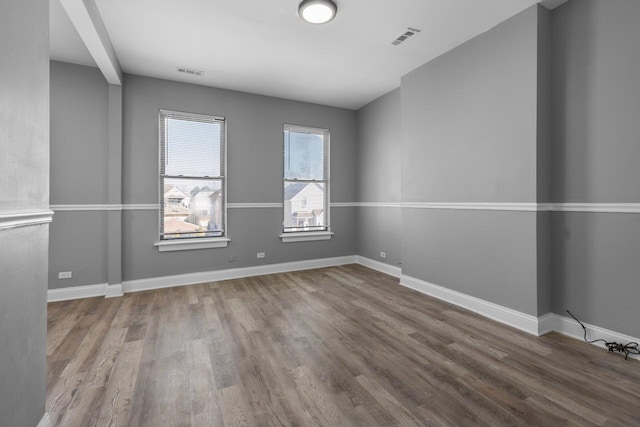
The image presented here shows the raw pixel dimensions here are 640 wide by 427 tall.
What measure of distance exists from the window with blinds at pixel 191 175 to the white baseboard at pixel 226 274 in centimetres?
55

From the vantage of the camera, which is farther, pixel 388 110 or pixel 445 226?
pixel 388 110

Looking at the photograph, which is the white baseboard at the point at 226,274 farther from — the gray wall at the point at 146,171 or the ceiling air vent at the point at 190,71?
the ceiling air vent at the point at 190,71

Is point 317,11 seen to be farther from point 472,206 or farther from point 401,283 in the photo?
point 401,283

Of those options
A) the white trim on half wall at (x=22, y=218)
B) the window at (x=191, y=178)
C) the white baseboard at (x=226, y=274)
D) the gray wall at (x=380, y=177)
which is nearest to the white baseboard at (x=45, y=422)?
the white trim on half wall at (x=22, y=218)

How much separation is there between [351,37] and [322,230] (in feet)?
9.89

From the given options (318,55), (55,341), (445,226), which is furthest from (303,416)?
(318,55)

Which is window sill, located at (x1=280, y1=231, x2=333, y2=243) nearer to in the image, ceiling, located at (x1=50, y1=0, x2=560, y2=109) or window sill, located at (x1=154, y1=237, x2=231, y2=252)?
window sill, located at (x1=154, y1=237, x2=231, y2=252)

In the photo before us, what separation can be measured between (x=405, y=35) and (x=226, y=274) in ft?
12.3

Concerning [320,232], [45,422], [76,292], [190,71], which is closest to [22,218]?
[45,422]

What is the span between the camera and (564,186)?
8.22 feet

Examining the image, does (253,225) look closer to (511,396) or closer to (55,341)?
(55,341)

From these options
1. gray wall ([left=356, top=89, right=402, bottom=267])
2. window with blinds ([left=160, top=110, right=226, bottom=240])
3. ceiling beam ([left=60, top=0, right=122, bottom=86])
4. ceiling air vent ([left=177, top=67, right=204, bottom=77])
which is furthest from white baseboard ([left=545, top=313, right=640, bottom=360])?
ceiling air vent ([left=177, top=67, right=204, bottom=77])

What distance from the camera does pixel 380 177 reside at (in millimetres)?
4723

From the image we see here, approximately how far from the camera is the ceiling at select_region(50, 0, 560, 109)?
2502mm
